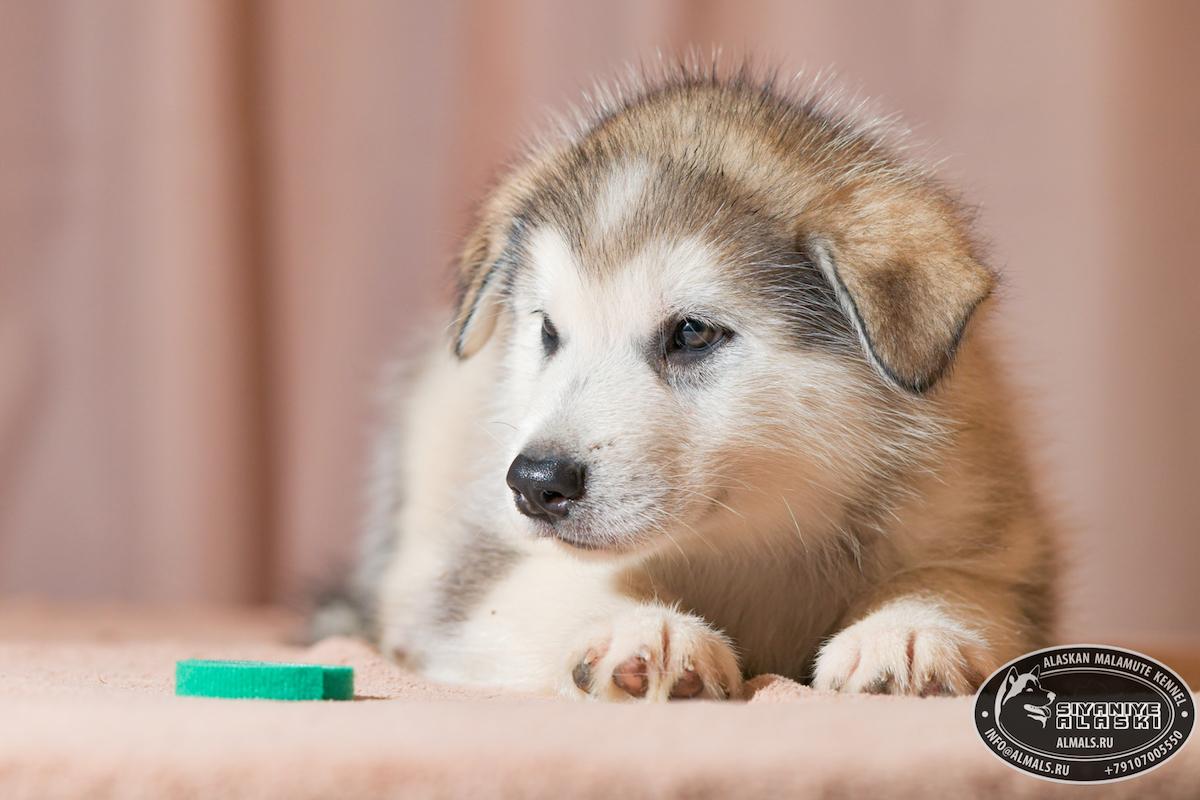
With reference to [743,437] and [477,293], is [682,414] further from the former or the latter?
[477,293]

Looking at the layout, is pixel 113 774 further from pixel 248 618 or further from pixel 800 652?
pixel 248 618

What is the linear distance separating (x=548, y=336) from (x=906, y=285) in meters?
0.58

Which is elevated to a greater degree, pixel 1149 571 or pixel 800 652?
pixel 800 652

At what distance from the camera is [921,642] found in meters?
1.68

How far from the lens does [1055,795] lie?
1.19 meters

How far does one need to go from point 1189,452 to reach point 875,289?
236cm

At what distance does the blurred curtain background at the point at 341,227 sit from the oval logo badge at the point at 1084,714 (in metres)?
2.25

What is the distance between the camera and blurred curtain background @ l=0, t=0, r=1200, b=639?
375 centimetres

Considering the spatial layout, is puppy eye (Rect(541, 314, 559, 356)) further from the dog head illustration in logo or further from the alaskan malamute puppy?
the dog head illustration in logo

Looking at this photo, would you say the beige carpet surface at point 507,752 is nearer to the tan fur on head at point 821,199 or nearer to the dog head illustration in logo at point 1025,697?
the dog head illustration in logo at point 1025,697

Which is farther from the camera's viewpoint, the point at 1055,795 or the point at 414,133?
the point at 414,133

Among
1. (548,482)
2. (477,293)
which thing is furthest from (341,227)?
(548,482)

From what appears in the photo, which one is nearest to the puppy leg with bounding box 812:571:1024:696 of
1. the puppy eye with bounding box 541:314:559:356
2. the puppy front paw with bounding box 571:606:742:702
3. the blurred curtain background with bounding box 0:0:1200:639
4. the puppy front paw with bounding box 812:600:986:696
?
the puppy front paw with bounding box 812:600:986:696

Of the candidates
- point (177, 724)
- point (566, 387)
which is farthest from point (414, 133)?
point (177, 724)
